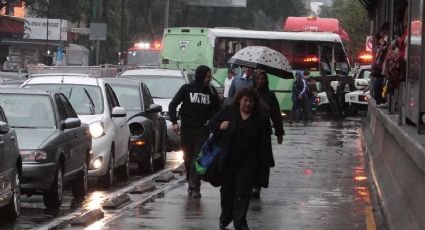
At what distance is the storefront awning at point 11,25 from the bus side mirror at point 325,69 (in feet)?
89.9

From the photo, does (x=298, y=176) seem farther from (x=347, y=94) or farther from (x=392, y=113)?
(x=347, y=94)

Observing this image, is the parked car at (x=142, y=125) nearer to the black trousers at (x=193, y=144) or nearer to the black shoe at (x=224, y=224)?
the black trousers at (x=193, y=144)

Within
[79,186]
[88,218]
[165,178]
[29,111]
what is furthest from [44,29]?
[88,218]

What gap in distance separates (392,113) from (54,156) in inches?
288

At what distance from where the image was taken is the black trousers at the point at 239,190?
38.6 ft

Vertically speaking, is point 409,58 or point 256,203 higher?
point 409,58

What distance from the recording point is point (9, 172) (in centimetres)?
1223

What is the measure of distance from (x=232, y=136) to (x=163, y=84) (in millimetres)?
14195

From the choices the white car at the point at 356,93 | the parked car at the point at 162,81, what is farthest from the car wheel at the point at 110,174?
the white car at the point at 356,93

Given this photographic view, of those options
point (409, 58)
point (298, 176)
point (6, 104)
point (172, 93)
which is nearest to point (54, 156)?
point (6, 104)

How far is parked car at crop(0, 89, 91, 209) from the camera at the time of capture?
1355cm

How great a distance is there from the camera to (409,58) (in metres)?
13.2

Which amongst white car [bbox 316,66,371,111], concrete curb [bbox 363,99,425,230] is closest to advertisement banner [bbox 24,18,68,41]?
white car [bbox 316,66,371,111]

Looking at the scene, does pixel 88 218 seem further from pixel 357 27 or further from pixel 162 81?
pixel 357 27
